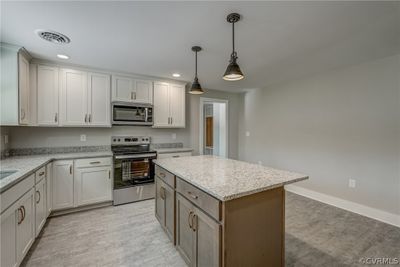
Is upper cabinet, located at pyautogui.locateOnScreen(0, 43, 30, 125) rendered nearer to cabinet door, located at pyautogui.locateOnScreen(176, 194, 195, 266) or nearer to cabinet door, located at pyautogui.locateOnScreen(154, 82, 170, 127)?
cabinet door, located at pyautogui.locateOnScreen(154, 82, 170, 127)

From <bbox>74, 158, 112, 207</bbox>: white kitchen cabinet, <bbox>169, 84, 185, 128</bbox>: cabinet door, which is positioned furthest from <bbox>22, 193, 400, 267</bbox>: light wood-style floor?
<bbox>169, 84, 185, 128</bbox>: cabinet door

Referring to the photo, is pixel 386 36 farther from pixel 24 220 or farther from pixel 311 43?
pixel 24 220

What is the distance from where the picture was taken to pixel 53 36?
2160mm

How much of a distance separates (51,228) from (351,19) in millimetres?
4308

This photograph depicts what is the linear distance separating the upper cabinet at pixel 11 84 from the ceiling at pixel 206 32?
0.59 feet

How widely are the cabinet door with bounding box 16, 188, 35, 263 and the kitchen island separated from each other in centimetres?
145

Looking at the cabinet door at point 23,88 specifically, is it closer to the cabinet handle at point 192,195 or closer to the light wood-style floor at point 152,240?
the light wood-style floor at point 152,240

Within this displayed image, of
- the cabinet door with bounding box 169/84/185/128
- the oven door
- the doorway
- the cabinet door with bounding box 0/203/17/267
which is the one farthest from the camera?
the doorway

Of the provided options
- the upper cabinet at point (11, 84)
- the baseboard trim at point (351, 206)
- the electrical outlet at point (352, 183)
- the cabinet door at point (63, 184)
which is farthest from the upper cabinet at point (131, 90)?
the electrical outlet at point (352, 183)

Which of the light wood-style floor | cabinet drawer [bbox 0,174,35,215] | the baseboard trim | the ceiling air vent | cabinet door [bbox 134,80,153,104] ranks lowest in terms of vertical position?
the light wood-style floor

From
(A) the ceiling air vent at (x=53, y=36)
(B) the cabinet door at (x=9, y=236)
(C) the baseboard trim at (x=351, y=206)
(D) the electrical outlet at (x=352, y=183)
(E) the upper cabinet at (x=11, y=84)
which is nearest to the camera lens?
(B) the cabinet door at (x=9, y=236)

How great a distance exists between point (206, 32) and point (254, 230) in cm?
202

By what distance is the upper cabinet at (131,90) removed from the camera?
3.44m

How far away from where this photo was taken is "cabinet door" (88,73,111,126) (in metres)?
3.25
